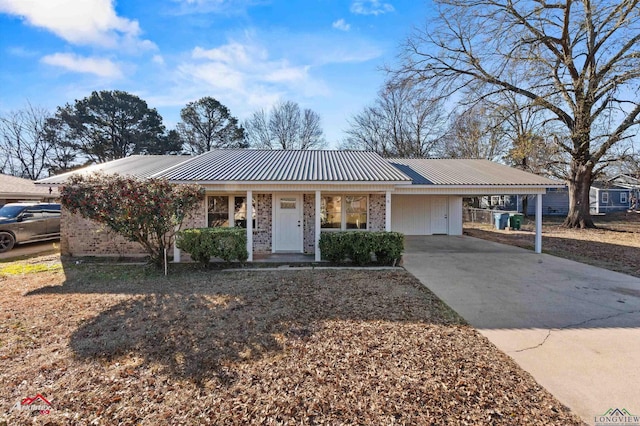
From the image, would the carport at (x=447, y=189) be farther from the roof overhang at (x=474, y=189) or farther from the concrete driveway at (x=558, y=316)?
the concrete driveway at (x=558, y=316)

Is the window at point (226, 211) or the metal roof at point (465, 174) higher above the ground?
the metal roof at point (465, 174)

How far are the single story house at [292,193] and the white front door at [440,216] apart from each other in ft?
10.9

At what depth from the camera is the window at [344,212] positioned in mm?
9906

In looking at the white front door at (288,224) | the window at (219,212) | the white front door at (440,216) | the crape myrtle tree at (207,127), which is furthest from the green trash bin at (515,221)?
the crape myrtle tree at (207,127)

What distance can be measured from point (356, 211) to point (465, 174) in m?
5.29

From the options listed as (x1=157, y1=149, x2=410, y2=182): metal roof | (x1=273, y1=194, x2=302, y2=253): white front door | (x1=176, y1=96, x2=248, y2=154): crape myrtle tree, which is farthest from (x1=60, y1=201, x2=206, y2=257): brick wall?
(x1=176, y1=96, x2=248, y2=154): crape myrtle tree

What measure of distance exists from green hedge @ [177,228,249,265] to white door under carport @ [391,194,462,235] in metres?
9.33

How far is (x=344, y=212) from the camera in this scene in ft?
32.6

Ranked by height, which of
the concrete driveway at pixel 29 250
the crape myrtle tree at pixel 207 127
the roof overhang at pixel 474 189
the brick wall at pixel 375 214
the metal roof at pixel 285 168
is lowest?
the concrete driveway at pixel 29 250

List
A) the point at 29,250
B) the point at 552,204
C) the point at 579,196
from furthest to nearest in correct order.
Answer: the point at 552,204
the point at 579,196
the point at 29,250

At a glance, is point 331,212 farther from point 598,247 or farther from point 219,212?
point 598,247

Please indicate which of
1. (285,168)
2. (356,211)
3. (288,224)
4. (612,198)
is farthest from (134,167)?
(612,198)

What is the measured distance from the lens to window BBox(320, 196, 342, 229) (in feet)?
32.5

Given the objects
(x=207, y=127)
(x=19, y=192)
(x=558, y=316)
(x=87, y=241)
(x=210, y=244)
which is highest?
(x=207, y=127)
